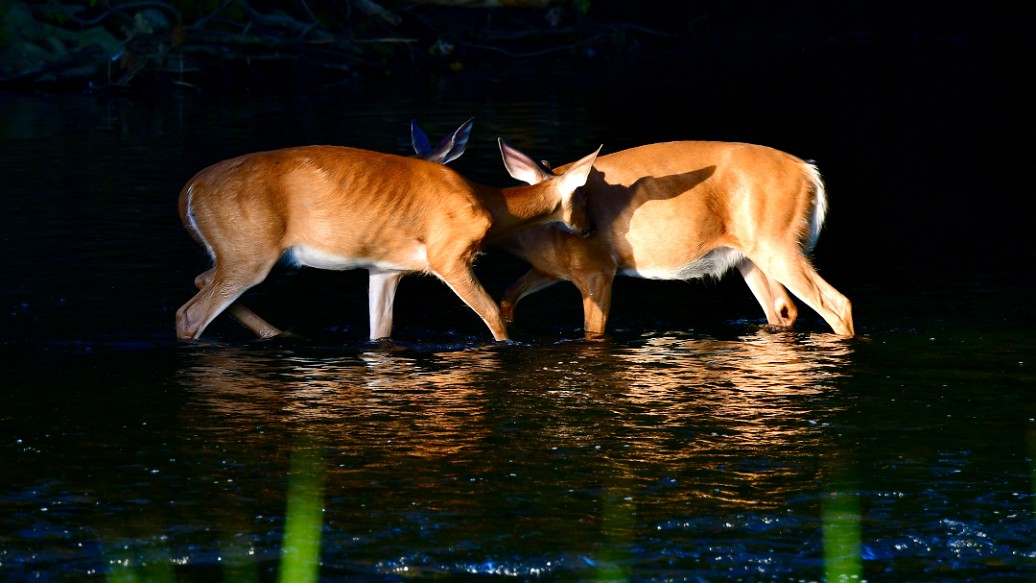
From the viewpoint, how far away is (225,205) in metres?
10.6

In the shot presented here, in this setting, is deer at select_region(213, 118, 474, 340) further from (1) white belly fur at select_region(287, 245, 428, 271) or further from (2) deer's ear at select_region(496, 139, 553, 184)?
(2) deer's ear at select_region(496, 139, 553, 184)

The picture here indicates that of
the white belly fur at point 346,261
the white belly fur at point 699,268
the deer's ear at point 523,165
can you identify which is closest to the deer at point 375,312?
the white belly fur at point 346,261

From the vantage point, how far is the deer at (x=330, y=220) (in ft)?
34.8

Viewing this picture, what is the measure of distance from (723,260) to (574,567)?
17.0 feet

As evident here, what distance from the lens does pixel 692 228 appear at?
11.2 metres

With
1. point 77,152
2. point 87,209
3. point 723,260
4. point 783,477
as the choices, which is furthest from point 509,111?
point 783,477

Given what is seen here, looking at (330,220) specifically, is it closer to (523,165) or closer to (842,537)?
(523,165)

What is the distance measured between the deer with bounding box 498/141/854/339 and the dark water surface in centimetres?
32

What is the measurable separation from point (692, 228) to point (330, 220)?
2.29m

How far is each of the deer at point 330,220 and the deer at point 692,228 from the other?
56cm

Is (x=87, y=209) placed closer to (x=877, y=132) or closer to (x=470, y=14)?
(x=877, y=132)

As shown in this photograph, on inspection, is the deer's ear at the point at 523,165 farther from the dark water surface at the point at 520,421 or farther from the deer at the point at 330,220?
the dark water surface at the point at 520,421

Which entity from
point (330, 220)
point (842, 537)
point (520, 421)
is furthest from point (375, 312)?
point (842, 537)

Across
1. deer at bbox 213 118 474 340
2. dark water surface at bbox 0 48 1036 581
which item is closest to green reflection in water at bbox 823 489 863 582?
dark water surface at bbox 0 48 1036 581
